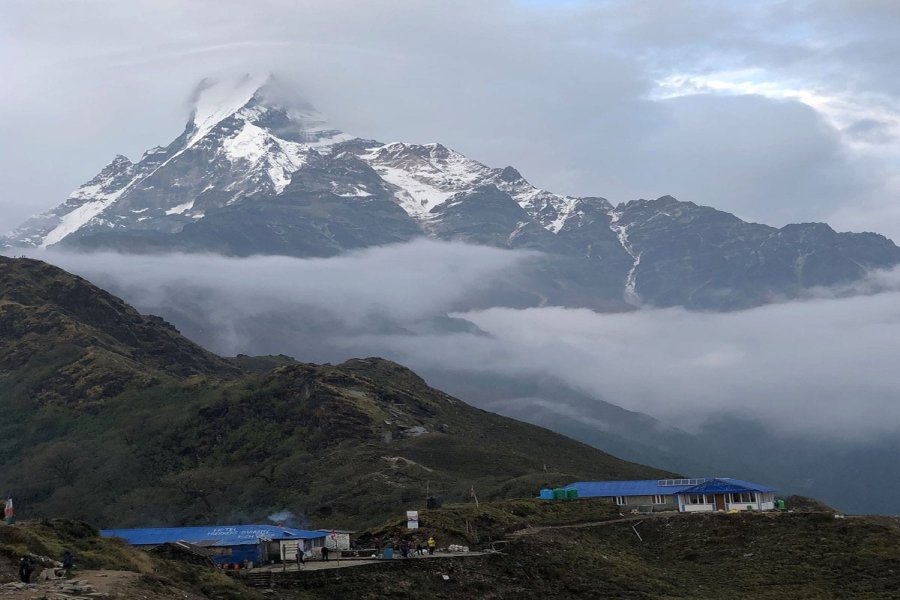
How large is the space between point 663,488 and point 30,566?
76.3 meters

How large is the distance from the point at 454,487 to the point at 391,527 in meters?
80.7

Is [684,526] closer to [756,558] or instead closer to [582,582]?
[756,558]

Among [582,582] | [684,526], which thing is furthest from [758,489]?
[582,582]

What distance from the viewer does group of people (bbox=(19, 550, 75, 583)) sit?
187 feet

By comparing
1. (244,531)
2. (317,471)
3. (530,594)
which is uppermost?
(317,471)

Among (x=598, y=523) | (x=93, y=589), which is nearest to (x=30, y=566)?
(x=93, y=589)

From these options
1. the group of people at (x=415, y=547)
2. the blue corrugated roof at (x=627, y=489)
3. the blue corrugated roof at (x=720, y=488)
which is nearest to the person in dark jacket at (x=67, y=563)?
the group of people at (x=415, y=547)

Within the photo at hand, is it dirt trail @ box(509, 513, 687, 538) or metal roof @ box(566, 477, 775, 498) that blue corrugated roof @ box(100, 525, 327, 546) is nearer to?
dirt trail @ box(509, 513, 687, 538)

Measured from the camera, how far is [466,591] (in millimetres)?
77250

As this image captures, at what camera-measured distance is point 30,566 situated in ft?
192

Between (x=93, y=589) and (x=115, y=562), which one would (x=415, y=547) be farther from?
(x=93, y=589)

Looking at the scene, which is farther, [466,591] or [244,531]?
[244,531]

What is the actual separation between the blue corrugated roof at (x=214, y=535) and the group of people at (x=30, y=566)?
2569 cm

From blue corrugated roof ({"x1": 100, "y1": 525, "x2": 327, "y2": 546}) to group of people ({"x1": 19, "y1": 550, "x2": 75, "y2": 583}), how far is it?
25691mm
